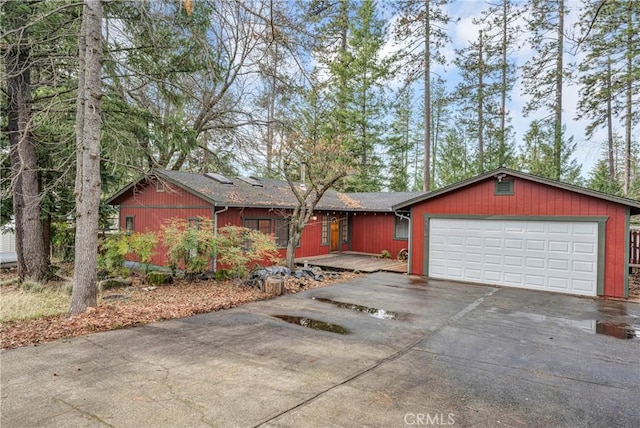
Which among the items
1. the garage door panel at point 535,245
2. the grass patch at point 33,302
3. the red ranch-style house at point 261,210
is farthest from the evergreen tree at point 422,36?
the grass patch at point 33,302

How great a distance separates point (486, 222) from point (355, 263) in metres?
5.19

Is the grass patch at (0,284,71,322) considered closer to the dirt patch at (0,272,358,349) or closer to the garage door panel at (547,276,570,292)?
the dirt patch at (0,272,358,349)

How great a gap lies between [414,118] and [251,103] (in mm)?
15811

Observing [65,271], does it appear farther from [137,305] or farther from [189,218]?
[137,305]

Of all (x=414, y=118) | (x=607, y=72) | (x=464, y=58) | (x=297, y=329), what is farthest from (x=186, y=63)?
(x=414, y=118)

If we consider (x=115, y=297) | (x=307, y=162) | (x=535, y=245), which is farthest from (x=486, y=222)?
(x=115, y=297)

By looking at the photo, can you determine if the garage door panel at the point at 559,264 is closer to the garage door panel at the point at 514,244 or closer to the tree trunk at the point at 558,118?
the garage door panel at the point at 514,244

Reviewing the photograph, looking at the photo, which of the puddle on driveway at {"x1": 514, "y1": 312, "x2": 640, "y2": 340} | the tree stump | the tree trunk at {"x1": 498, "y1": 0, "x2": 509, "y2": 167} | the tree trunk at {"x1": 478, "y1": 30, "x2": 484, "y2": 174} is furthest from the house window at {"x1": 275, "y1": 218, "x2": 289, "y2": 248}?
the tree trunk at {"x1": 478, "y1": 30, "x2": 484, "y2": 174}

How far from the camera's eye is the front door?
1651 cm

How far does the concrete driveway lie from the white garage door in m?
2.55

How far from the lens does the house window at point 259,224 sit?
497 inches

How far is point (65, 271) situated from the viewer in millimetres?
12461

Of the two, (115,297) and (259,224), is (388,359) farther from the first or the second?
(259,224)

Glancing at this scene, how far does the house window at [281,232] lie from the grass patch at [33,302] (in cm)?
675
